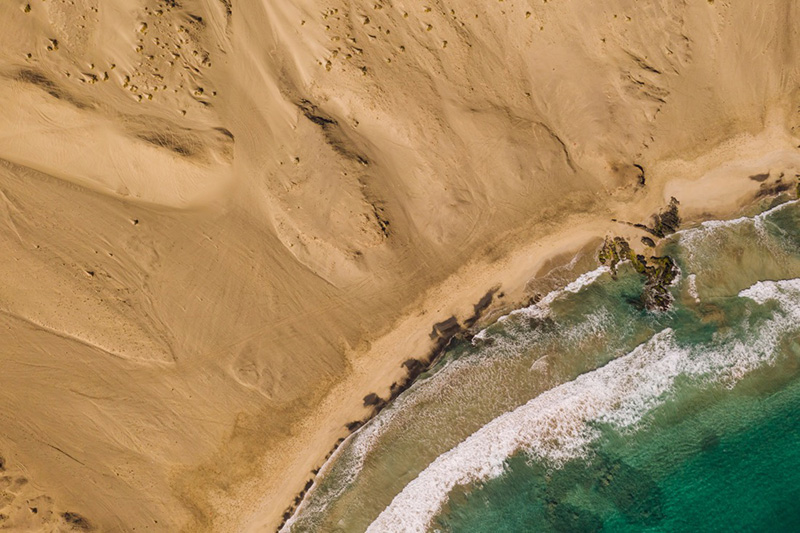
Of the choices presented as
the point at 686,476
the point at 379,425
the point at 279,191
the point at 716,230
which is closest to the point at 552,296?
the point at 716,230

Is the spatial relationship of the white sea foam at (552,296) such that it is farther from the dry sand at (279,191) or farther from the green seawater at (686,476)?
the green seawater at (686,476)

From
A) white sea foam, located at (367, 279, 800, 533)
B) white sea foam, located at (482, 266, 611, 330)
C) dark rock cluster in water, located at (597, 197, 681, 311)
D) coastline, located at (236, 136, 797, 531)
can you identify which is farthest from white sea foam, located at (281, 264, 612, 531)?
dark rock cluster in water, located at (597, 197, 681, 311)

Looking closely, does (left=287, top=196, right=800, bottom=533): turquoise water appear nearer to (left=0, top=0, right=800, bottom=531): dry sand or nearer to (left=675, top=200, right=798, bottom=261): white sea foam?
(left=675, top=200, right=798, bottom=261): white sea foam

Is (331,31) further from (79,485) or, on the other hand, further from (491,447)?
(79,485)

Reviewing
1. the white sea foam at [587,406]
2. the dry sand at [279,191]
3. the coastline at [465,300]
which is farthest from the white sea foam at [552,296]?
the white sea foam at [587,406]

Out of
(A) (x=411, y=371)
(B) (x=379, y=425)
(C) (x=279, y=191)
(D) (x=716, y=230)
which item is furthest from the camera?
(D) (x=716, y=230)

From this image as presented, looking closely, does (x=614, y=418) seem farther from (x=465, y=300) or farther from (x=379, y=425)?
(x=379, y=425)
